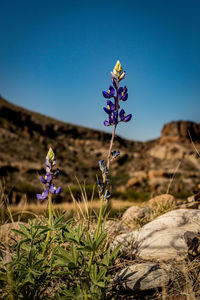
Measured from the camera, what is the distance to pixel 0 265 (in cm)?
218

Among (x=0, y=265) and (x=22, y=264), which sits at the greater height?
(x=22, y=264)

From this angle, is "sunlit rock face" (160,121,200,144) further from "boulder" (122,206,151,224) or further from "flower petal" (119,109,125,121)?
"flower petal" (119,109,125,121)

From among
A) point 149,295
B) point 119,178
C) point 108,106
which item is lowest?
point 119,178

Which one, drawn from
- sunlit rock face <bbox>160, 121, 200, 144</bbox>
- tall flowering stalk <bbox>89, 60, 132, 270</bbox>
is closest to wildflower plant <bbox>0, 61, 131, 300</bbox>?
tall flowering stalk <bbox>89, 60, 132, 270</bbox>

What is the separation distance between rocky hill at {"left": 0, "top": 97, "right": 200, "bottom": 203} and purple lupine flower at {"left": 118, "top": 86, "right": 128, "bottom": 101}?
23.3m

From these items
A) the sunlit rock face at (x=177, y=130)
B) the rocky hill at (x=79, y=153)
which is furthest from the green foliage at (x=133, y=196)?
the sunlit rock face at (x=177, y=130)

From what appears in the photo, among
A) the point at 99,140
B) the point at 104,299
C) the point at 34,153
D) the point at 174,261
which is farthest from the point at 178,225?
the point at 99,140

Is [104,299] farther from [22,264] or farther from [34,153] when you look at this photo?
[34,153]

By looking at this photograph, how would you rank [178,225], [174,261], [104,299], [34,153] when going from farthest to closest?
[34,153] → [178,225] → [174,261] → [104,299]

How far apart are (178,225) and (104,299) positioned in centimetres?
202

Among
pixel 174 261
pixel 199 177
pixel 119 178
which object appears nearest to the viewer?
pixel 174 261

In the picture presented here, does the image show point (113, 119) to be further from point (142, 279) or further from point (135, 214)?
point (135, 214)

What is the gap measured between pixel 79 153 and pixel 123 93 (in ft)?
154

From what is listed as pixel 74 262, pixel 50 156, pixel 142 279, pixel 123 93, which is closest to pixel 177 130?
pixel 142 279
